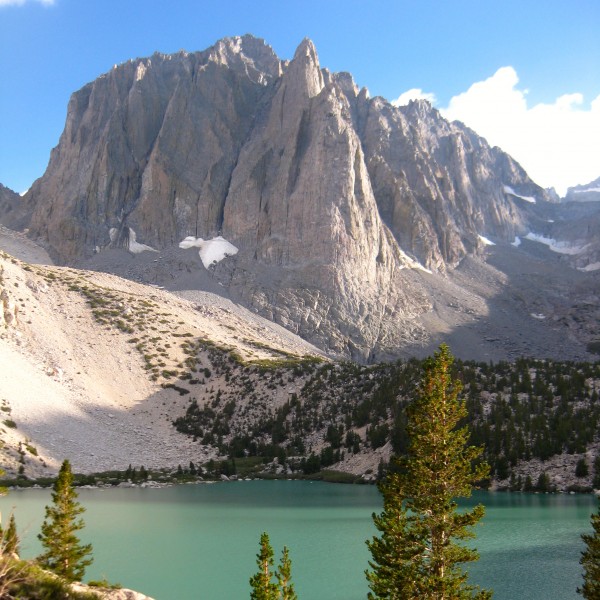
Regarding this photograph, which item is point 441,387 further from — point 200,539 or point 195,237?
point 195,237

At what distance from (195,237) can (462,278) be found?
236 ft

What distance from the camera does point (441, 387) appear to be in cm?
1748

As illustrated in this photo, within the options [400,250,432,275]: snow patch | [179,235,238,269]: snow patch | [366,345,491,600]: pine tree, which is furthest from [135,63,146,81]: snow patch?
[366,345,491,600]: pine tree

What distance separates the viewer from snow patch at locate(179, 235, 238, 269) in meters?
147

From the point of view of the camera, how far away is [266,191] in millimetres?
156000

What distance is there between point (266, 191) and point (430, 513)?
470 feet

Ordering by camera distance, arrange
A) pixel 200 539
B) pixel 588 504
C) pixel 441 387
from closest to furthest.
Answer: pixel 441 387 → pixel 200 539 → pixel 588 504

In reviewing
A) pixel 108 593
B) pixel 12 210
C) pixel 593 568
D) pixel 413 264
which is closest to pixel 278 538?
pixel 593 568

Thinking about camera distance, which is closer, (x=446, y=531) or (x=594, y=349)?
(x=446, y=531)

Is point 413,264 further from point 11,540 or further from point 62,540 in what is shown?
point 11,540

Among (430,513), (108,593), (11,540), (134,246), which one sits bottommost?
(108,593)

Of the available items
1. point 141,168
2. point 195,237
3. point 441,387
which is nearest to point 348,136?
point 195,237

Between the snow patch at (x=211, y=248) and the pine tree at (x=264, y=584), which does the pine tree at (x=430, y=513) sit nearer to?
the pine tree at (x=264, y=584)

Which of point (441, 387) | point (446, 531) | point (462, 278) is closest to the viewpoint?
point (446, 531)
